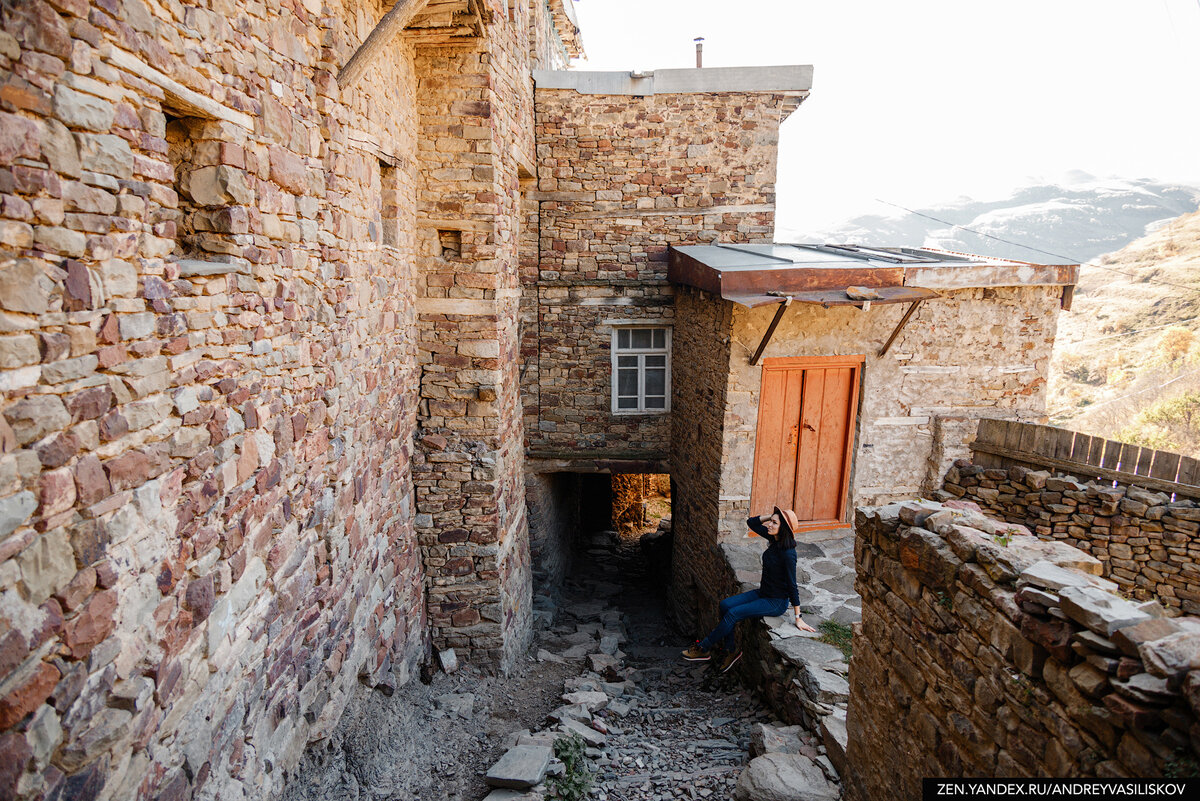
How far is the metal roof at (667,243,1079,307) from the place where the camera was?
6.53 meters

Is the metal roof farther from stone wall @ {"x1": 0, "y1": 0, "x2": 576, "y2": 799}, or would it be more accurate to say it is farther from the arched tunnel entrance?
the arched tunnel entrance

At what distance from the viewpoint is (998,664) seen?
8.79ft

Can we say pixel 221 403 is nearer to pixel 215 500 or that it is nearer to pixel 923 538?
pixel 215 500

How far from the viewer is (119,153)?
229 cm

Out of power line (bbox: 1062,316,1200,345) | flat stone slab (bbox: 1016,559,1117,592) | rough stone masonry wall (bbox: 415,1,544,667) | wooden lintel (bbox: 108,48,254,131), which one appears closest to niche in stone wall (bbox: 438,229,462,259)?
rough stone masonry wall (bbox: 415,1,544,667)

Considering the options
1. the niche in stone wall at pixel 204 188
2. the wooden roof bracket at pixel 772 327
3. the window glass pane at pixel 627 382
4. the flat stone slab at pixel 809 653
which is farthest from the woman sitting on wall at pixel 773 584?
the niche in stone wall at pixel 204 188

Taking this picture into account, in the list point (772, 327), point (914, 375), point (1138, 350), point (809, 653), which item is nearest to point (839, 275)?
point (772, 327)

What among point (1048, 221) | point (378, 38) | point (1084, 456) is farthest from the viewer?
point (1048, 221)

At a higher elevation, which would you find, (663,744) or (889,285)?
(889,285)

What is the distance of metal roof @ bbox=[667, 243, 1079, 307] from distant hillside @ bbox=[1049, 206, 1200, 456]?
880 cm

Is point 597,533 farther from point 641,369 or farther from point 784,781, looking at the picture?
point 784,781

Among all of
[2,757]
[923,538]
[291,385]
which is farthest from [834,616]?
[2,757]

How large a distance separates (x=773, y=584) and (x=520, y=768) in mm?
2858

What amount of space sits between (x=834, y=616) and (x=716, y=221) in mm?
5762
